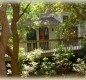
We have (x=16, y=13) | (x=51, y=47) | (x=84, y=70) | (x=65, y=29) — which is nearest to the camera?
(x=16, y=13)

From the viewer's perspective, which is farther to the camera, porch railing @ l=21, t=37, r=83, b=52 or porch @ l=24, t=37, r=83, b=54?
porch railing @ l=21, t=37, r=83, b=52

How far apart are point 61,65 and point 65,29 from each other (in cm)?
234

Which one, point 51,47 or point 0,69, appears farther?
point 51,47

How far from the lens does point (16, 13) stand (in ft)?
23.9

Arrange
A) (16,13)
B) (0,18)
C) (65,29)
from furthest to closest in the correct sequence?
1. (65,29)
2. (16,13)
3. (0,18)

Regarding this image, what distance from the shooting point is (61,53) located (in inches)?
437

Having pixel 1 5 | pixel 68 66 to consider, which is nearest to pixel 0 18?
pixel 1 5

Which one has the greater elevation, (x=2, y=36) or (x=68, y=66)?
(x=2, y=36)

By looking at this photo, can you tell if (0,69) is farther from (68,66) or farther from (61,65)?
(68,66)

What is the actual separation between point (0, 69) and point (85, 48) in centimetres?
922

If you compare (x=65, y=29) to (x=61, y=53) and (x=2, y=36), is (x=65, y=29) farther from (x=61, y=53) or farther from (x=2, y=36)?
(x=2, y=36)

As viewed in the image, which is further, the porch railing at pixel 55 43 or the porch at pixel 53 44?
the porch railing at pixel 55 43

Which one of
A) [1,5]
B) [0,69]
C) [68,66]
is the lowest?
[68,66]

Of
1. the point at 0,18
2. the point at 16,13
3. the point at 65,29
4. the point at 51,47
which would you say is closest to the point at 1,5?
the point at 0,18
